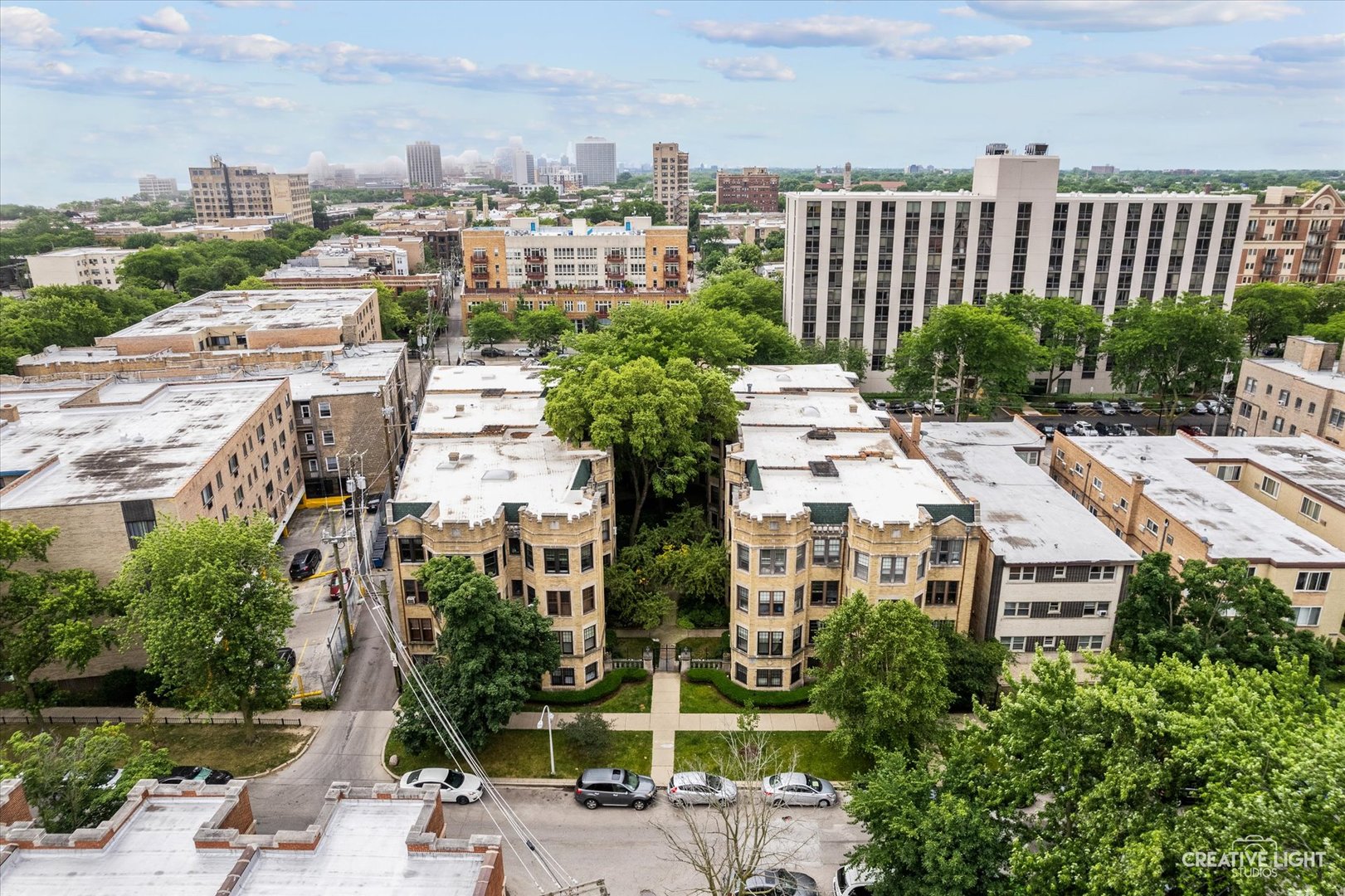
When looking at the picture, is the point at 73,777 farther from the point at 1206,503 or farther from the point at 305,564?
the point at 1206,503

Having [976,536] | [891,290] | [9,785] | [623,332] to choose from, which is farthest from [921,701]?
[891,290]

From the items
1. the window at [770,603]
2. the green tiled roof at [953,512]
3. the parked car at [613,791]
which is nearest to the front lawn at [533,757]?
the parked car at [613,791]

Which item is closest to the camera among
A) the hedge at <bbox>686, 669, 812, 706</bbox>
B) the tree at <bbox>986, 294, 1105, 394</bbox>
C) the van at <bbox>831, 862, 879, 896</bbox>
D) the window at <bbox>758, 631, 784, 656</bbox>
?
the van at <bbox>831, 862, 879, 896</bbox>

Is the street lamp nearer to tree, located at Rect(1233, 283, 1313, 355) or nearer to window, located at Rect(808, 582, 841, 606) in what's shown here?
window, located at Rect(808, 582, 841, 606)

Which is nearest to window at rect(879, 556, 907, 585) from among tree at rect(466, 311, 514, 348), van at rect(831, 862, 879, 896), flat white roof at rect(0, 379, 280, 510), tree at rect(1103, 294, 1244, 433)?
van at rect(831, 862, 879, 896)

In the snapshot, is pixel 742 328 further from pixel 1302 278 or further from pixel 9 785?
pixel 1302 278

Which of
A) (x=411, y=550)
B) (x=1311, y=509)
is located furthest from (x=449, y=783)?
(x=1311, y=509)
